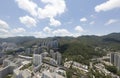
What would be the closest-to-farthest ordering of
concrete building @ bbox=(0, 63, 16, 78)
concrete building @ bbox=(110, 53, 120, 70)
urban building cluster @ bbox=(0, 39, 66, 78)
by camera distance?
urban building cluster @ bbox=(0, 39, 66, 78), concrete building @ bbox=(0, 63, 16, 78), concrete building @ bbox=(110, 53, 120, 70)

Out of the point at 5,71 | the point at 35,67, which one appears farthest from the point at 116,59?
the point at 5,71

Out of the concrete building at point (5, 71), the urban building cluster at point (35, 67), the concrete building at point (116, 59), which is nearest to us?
the urban building cluster at point (35, 67)

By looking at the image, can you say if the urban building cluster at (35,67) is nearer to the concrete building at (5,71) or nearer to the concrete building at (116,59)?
the concrete building at (5,71)

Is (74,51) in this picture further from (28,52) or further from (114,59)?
(28,52)

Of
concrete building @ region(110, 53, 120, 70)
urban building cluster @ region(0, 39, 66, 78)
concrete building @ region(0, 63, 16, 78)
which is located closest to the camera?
urban building cluster @ region(0, 39, 66, 78)

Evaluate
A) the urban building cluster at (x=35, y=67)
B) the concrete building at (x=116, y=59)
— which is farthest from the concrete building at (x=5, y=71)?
the concrete building at (x=116, y=59)

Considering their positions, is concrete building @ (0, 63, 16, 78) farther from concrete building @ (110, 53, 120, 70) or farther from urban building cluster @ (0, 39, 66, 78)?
concrete building @ (110, 53, 120, 70)

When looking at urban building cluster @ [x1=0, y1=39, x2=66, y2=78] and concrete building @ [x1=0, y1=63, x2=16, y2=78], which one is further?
concrete building @ [x1=0, y1=63, x2=16, y2=78]

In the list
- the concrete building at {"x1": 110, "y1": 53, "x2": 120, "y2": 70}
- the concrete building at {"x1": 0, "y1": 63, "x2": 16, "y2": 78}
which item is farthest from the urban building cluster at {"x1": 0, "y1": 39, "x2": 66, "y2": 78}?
the concrete building at {"x1": 110, "y1": 53, "x2": 120, "y2": 70}

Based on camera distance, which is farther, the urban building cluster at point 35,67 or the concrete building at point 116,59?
the concrete building at point 116,59

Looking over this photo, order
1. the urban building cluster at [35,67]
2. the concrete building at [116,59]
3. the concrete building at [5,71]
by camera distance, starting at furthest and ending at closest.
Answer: the concrete building at [116,59] < the concrete building at [5,71] < the urban building cluster at [35,67]

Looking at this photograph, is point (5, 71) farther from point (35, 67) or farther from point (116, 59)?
point (116, 59)
